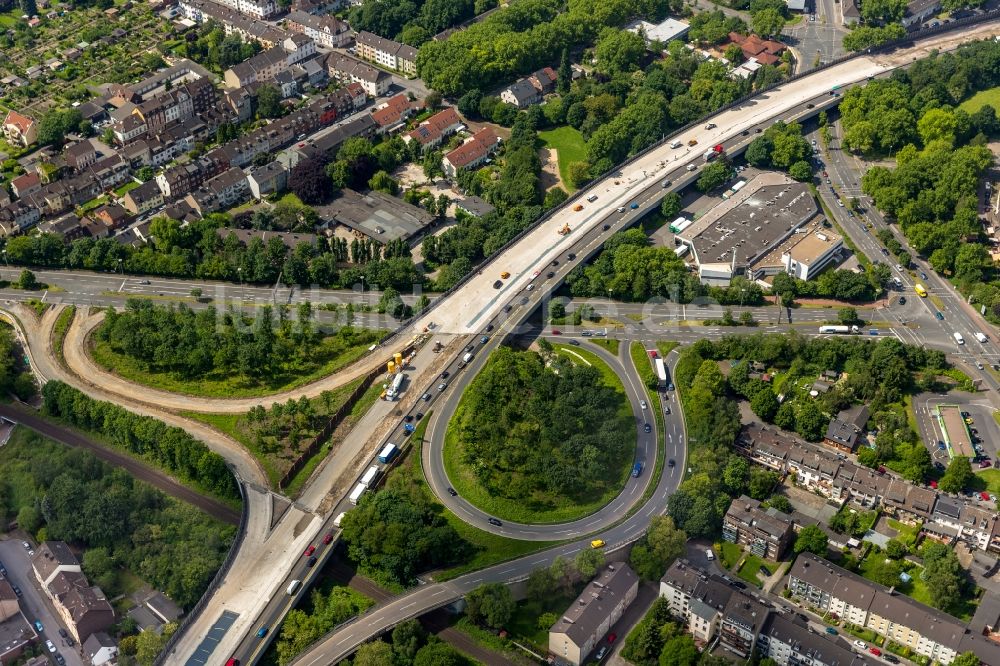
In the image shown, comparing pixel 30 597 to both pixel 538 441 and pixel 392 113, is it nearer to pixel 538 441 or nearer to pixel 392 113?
pixel 538 441

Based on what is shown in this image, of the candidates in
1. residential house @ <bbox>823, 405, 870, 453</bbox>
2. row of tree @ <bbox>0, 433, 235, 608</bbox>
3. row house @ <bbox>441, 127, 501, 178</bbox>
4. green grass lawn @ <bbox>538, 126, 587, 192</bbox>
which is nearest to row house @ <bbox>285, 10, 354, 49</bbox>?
row house @ <bbox>441, 127, 501, 178</bbox>

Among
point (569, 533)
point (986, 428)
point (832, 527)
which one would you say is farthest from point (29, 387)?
point (986, 428)

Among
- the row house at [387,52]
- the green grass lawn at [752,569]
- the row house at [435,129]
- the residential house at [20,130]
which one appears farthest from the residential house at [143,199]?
the green grass lawn at [752,569]

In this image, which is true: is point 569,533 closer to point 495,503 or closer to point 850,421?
point 495,503

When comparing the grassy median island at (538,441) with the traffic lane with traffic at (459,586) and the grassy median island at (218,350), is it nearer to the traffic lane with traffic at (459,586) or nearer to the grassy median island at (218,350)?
the traffic lane with traffic at (459,586)

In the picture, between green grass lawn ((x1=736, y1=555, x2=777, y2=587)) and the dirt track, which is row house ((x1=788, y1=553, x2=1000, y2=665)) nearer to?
green grass lawn ((x1=736, y1=555, x2=777, y2=587))

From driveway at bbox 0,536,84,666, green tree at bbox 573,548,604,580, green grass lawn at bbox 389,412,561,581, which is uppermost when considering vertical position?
green tree at bbox 573,548,604,580
